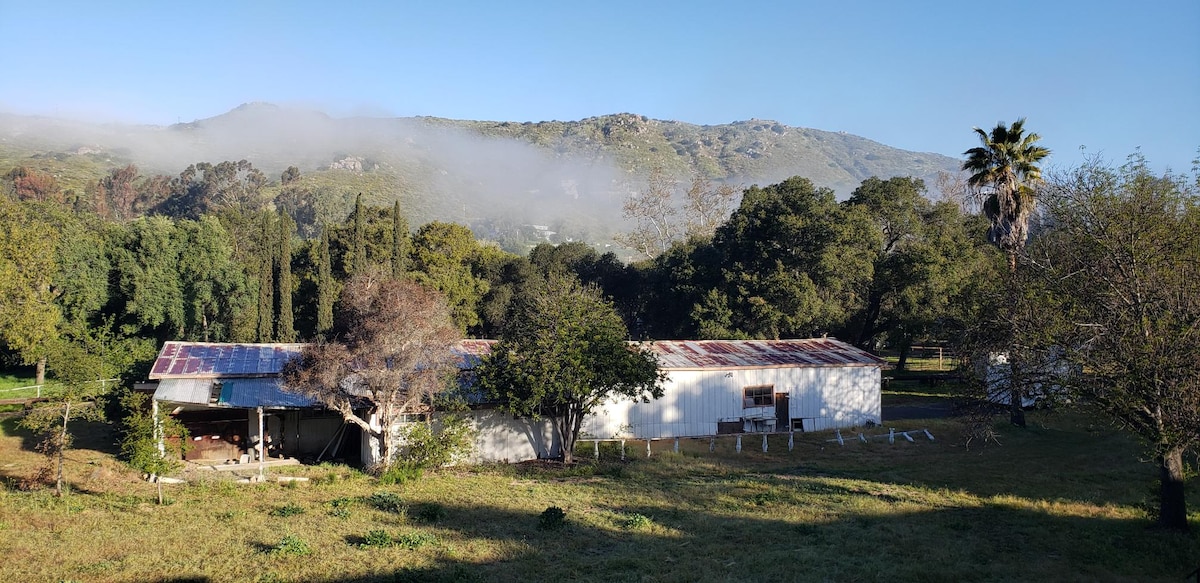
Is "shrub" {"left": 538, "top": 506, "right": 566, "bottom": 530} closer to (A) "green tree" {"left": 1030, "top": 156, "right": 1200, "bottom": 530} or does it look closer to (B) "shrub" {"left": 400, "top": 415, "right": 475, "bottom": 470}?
(B) "shrub" {"left": 400, "top": 415, "right": 475, "bottom": 470}

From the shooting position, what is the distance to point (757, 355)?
33.1 m

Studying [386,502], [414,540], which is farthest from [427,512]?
[414,540]

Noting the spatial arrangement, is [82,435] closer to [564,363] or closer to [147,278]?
[147,278]

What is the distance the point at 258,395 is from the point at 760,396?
758 inches

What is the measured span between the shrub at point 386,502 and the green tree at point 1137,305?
1493cm

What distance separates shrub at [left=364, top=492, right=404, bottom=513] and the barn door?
59.0 ft

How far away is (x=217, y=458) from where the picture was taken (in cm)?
2542

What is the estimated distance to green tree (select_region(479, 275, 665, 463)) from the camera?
76.9ft

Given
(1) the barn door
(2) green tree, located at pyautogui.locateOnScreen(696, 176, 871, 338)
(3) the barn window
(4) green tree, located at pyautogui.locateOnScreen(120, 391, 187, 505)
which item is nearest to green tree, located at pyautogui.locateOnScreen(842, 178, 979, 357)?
(2) green tree, located at pyautogui.locateOnScreen(696, 176, 871, 338)

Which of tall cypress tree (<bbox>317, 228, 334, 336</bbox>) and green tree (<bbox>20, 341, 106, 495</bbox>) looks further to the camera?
tall cypress tree (<bbox>317, 228, 334, 336</bbox>)

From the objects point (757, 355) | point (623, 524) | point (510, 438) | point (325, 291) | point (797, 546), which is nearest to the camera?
point (797, 546)

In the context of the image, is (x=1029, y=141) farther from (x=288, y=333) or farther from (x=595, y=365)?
(x=288, y=333)

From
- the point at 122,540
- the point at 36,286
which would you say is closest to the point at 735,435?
the point at 122,540

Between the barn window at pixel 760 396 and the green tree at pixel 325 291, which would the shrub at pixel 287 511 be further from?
the green tree at pixel 325 291
